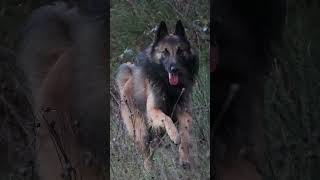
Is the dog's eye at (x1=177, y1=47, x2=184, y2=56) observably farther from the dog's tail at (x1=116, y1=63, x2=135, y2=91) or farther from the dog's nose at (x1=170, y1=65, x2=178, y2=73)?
the dog's tail at (x1=116, y1=63, x2=135, y2=91)

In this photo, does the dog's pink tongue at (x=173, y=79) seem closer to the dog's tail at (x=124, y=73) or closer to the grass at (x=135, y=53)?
the grass at (x=135, y=53)

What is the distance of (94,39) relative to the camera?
25.3 ft

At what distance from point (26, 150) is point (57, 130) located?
1.51ft

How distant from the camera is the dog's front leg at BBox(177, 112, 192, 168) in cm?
764

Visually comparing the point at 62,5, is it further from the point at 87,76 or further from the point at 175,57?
the point at 175,57

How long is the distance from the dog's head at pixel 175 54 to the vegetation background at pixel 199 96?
3.7 inches

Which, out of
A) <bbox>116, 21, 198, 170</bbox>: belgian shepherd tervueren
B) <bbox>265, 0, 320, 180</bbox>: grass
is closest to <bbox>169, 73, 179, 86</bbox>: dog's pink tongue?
<bbox>116, 21, 198, 170</bbox>: belgian shepherd tervueren

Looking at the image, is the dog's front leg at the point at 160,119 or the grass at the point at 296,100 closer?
the grass at the point at 296,100

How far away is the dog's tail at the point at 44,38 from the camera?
307 inches

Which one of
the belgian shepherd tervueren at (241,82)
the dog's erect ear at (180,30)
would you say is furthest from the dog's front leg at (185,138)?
the dog's erect ear at (180,30)

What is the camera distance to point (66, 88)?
7773 mm

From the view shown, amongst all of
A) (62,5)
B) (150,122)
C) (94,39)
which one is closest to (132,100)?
(150,122)

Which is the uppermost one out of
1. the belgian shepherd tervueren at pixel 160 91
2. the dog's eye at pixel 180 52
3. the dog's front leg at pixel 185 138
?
the dog's eye at pixel 180 52

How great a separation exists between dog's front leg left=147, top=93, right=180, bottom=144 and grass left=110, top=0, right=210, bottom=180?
0.09m
